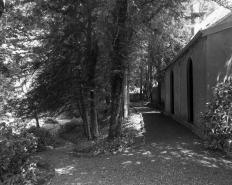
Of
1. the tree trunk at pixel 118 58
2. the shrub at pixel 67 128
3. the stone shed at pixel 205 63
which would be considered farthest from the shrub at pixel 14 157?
the shrub at pixel 67 128

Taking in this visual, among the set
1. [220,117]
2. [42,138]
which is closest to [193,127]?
[220,117]

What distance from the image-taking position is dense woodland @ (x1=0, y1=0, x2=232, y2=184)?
838 centimetres

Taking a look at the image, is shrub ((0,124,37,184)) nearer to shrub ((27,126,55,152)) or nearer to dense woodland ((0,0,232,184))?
dense woodland ((0,0,232,184))

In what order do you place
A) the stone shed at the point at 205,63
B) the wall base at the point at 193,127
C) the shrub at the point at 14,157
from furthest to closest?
the wall base at the point at 193,127, the stone shed at the point at 205,63, the shrub at the point at 14,157

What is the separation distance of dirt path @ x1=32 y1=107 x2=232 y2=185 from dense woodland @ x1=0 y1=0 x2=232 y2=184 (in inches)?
75.4

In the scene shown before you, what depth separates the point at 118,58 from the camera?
8.66 meters

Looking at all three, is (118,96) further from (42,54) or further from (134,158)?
(42,54)

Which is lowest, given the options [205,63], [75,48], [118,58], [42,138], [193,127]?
→ [42,138]

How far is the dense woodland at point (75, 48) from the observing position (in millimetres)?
8375

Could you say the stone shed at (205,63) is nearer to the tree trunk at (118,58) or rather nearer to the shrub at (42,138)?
the tree trunk at (118,58)

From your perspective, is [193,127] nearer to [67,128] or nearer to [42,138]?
[42,138]

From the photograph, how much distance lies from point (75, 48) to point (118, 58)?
2776 mm


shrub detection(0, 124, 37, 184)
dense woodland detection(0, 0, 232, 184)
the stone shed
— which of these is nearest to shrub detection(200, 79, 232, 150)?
the stone shed

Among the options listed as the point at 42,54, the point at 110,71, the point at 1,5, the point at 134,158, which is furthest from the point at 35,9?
the point at 134,158
